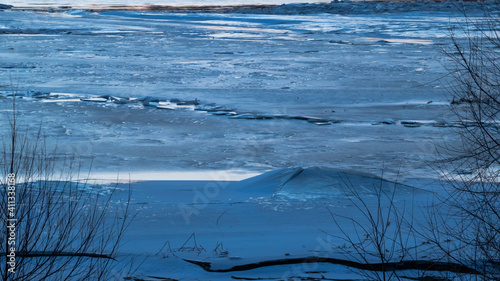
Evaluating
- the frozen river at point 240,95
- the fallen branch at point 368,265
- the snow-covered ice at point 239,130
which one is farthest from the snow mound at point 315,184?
the fallen branch at point 368,265

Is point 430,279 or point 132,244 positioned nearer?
point 430,279

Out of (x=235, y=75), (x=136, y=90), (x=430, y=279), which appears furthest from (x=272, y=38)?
(x=430, y=279)

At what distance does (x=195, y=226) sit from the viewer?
21.6 feet

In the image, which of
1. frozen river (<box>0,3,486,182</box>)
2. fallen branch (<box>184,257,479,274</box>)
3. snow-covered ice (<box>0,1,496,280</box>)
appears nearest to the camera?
fallen branch (<box>184,257,479,274</box>)

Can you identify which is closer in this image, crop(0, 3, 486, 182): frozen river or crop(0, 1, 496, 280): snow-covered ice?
crop(0, 1, 496, 280): snow-covered ice

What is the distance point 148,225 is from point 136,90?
745 cm

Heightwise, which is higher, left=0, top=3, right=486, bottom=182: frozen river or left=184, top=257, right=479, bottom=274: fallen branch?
left=184, top=257, right=479, bottom=274: fallen branch

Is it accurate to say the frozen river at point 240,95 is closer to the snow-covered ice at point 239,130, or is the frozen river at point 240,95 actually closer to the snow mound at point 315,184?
the snow-covered ice at point 239,130

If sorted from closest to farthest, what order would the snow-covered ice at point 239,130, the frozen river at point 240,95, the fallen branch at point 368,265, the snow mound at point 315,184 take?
the fallen branch at point 368,265 < the snow-covered ice at point 239,130 < the snow mound at point 315,184 < the frozen river at point 240,95

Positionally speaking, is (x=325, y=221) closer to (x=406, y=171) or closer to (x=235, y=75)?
(x=406, y=171)

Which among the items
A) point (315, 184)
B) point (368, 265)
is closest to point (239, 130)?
point (315, 184)

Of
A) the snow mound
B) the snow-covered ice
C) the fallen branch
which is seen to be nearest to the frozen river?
the snow-covered ice

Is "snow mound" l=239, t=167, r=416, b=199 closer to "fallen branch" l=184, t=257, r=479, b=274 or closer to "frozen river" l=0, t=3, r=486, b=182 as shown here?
"frozen river" l=0, t=3, r=486, b=182

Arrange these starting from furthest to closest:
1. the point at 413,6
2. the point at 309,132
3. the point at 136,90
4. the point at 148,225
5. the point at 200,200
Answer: the point at 413,6, the point at 136,90, the point at 309,132, the point at 200,200, the point at 148,225
